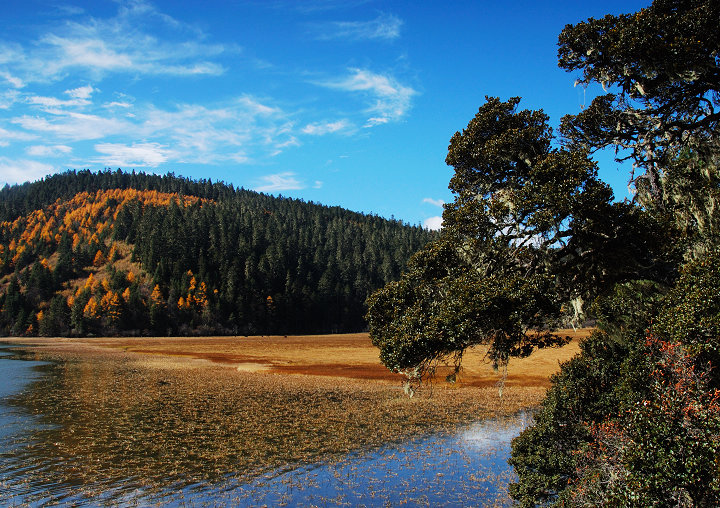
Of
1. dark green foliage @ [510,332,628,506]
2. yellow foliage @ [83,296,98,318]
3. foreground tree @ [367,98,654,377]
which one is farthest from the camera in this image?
yellow foliage @ [83,296,98,318]

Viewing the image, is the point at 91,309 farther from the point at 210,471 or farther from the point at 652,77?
the point at 652,77

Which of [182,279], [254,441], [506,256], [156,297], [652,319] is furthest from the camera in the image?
[182,279]

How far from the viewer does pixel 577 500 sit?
1023cm

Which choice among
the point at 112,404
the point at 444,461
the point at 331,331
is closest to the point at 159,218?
the point at 331,331

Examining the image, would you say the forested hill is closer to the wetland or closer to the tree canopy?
the wetland

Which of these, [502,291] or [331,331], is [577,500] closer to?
[502,291]

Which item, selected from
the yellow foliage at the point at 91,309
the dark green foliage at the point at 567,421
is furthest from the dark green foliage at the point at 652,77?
the yellow foliage at the point at 91,309

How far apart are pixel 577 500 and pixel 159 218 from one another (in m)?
183

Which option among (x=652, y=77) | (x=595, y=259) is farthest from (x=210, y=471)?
(x=652, y=77)

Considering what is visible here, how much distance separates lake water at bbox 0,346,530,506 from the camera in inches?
581

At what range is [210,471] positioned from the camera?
17250mm

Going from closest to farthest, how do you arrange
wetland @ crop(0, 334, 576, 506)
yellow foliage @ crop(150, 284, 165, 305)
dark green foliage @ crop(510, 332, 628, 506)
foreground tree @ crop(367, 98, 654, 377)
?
foreground tree @ crop(367, 98, 654, 377), dark green foliage @ crop(510, 332, 628, 506), wetland @ crop(0, 334, 576, 506), yellow foliage @ crop(150, 284, 165, 305)

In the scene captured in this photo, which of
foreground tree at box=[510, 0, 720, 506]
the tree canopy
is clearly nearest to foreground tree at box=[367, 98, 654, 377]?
the tree canopy

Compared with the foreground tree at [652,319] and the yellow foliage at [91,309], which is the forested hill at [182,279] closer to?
the yellow foliage at [91,309]
